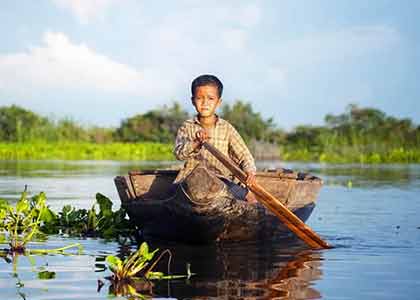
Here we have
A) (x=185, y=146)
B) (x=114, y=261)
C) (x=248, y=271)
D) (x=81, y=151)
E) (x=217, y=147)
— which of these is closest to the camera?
(x=114, y=261)

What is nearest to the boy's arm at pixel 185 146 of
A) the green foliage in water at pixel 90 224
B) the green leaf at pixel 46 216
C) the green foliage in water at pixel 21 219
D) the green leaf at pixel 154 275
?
the green foliage in water at pixel 90 224

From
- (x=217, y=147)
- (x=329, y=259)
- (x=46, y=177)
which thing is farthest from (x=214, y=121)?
(x=46, y=177)

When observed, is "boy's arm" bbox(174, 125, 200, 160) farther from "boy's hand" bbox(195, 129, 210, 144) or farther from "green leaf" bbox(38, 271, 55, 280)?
"green leaf" bbox(38, 271, 55, 280)

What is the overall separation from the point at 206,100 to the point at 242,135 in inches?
1174

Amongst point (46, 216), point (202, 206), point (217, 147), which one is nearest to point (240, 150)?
point (217, 147)

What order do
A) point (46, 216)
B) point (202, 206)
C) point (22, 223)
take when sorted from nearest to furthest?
point (202, 206) → point (22, 223) → point (46, 216)

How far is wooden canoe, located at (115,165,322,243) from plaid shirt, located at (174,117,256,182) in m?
0.29

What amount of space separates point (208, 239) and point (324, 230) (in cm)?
201

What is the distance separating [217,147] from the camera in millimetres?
7215

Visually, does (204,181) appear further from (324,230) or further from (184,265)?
(324,230)

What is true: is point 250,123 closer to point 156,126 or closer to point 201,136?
point 156,126

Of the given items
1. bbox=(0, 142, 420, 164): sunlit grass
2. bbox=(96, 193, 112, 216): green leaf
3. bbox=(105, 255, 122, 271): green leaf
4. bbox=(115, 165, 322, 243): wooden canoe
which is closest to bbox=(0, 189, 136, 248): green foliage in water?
bbox=(96, 193, 112, 216): green leaf

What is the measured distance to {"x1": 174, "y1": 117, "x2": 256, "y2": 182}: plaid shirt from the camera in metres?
7.05

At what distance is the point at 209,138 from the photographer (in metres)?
7.18
